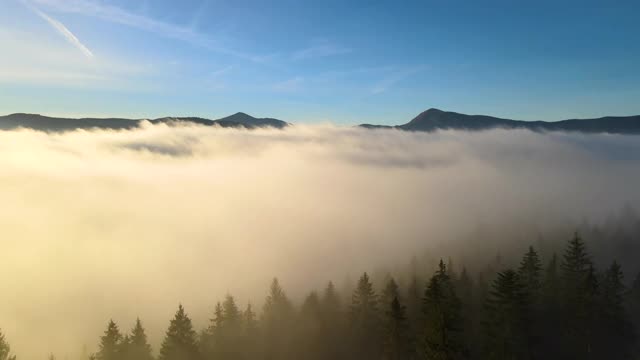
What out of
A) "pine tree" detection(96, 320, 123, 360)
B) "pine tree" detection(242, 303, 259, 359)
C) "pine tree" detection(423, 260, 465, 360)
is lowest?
"pine tree" detection(242, 303, 259, 359)

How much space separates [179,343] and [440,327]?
3612 cm

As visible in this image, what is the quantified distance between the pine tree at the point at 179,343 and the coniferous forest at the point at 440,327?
12 centimetres

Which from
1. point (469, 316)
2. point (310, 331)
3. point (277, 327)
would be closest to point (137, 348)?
point (277, 327)

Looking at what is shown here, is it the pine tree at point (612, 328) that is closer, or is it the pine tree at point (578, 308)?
the pine tree at point (578, 308)

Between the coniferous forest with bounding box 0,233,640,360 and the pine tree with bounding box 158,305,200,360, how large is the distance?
4.6 inches

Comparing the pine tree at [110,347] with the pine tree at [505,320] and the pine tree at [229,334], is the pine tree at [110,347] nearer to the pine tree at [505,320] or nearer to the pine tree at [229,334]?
the pine tree at [229,334]

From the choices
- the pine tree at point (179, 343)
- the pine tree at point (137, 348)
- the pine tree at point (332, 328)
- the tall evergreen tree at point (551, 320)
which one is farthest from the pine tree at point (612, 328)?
the pine tree at point (137, 348)

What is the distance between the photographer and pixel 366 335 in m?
74.4

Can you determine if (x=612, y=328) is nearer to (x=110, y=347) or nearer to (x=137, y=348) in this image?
(x=137, y=348)

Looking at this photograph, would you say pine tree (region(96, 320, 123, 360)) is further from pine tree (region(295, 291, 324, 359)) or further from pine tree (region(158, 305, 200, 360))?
pine tree (region(295, 291, 324, 359))

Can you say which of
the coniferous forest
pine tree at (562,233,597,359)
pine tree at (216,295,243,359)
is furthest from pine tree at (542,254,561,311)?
pine tree at (216,295,243,359)

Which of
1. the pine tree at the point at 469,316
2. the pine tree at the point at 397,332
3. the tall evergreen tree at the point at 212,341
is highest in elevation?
the pine tree at the point at 397,332

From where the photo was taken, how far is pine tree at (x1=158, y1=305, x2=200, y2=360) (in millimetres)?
59281

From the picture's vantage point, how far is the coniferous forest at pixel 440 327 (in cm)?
5003
